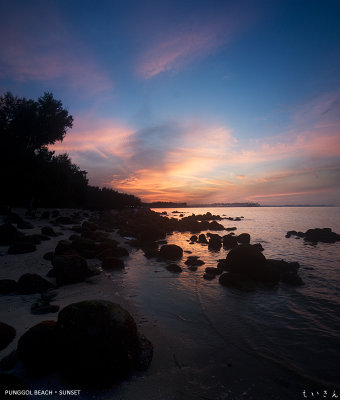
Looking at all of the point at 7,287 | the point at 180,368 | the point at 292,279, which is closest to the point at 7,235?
the point at 7,287

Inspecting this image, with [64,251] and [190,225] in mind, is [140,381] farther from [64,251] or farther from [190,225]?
[190,225]

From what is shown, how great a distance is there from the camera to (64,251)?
39.5 feet

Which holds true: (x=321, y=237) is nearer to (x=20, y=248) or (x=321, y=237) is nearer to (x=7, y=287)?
(x=7, y=287)

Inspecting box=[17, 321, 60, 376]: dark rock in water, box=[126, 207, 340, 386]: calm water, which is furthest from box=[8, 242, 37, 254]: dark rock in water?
box=[17, 321, 60, 376]: dark rock in water

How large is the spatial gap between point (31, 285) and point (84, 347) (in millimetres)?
5318

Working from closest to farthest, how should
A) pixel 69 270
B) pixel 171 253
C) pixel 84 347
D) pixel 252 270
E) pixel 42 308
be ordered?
pixel 84 347 → pixel 42 308 → pixel 69 270 → pixel 252 270 → pixel 171 253

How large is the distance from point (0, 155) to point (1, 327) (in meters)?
33.3

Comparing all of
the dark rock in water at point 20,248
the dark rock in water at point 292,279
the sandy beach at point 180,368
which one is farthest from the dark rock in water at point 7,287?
the dark rock in water at point 292,279

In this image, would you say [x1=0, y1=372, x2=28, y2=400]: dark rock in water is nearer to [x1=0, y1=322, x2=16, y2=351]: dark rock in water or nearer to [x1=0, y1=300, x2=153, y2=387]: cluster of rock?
[x1=0, y1=300, x2=153, y2=387]: cluster of rock

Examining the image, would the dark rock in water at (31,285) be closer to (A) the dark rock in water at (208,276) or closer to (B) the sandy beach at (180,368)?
(B) the sandy beach at (180,368)

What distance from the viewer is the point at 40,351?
380cm

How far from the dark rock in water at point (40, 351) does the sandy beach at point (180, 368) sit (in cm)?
14

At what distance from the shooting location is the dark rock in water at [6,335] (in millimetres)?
4418

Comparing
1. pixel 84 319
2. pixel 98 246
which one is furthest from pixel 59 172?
pixel 84 319
